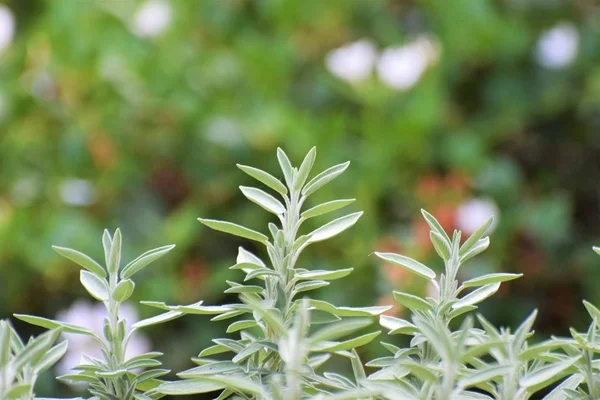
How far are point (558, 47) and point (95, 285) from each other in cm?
183

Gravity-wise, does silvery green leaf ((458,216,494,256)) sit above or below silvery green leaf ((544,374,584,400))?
above

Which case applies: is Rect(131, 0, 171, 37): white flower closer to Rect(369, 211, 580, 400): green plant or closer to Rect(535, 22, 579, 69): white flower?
Rect(535, 22, 579, 69): white flower

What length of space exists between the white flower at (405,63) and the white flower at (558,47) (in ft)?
0.91

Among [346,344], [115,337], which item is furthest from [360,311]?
[115,337]

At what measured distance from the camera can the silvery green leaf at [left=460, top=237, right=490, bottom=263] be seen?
1.42 feet

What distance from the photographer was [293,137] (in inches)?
69.1

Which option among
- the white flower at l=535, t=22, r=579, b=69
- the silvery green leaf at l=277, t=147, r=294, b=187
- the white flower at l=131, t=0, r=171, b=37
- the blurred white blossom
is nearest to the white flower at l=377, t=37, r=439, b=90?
the white flower at l=535, t=22, r=579, b=69

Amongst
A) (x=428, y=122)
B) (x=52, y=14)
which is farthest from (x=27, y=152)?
(x=428, y=122)

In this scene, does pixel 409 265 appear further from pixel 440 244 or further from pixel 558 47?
pixel 558 47

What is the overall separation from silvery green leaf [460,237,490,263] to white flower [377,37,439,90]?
1.43m

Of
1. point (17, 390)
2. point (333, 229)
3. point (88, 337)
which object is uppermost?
point (88, 337)

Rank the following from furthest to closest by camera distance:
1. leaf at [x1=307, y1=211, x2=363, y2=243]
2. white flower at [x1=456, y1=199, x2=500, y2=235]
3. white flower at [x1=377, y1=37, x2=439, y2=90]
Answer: white flower at [x1=377, y1=37, x2=439, y2=90] → white flower at [x1=456, y1=199, x2=500, y2=235] → leaf at [x1=307, y1=211, x2=363, y2=243]

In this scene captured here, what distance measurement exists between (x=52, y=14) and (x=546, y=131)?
1.19 meters

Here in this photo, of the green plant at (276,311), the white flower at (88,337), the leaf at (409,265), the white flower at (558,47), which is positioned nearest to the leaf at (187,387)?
the green plant at (276,311)
